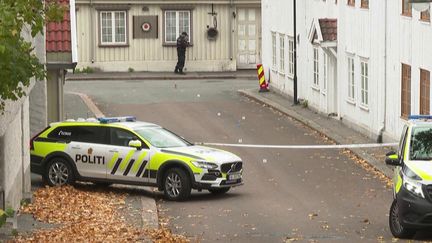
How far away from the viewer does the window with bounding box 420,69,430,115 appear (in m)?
28.2

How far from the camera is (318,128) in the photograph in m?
35.5

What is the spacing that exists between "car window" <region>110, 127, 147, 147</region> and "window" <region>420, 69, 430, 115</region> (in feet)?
24.5

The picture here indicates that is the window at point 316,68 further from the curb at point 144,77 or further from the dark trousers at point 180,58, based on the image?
the dark trousers at point 180,58

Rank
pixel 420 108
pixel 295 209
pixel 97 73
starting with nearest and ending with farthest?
1. pixel 295 209
2. pixel 420 108
3. pixel 97 73

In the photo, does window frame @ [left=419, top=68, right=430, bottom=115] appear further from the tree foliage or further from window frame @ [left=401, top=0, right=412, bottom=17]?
the tree foliage

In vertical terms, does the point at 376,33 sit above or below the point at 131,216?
above

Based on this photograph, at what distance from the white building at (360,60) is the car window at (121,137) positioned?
24.2 feet

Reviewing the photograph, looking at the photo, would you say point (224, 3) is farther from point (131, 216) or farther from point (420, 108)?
point (131, 216)

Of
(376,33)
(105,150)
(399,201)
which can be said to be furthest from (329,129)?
(399,201)

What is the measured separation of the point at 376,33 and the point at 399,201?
15.0 meters

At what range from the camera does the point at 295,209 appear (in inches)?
889

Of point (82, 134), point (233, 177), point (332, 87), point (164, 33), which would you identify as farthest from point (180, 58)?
point (233, 177)

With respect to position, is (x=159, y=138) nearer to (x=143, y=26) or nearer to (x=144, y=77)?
(x=144, y=77)

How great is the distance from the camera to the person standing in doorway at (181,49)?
177 ft
